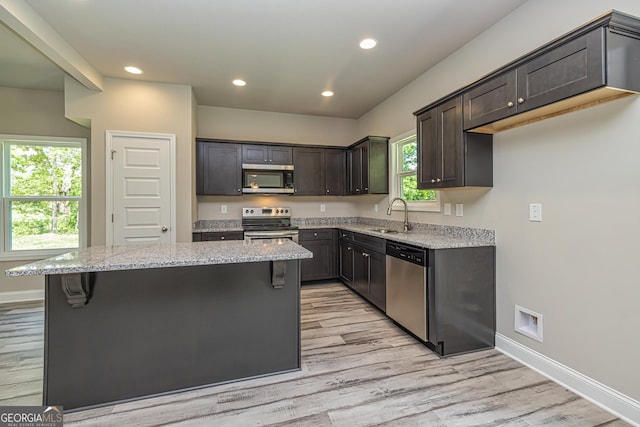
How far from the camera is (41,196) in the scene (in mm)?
3945

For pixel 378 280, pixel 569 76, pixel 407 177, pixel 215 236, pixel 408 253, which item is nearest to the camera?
pixel 569 76

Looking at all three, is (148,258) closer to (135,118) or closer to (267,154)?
(135,118)

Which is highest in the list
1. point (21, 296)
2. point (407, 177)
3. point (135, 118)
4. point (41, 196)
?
point (135, 118)

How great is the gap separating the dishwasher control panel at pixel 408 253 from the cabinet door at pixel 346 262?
1.16 m

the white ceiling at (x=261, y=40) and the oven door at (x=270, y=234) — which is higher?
the white ceiling at (x=261, y=40)

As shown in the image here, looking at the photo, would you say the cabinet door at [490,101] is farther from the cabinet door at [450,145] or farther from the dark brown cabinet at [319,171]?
the dark brown cabinet at [319,171]

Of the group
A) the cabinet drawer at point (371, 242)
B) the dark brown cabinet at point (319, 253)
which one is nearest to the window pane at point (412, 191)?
the cabinet drawer at point (371, 242)

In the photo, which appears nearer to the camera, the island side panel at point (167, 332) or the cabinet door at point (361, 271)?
the island side panel at point (167, 332)

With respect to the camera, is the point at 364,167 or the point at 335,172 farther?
the point at 335,172

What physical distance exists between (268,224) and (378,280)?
2.03 m

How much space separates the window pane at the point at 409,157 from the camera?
3.70 m

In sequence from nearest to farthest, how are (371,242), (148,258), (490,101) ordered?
(148,258) → (490,101) → (371,242)

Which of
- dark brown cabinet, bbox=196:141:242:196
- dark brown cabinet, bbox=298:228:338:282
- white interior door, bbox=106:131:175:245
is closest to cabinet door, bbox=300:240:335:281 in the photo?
dark brown cabinet, bbox=298:228:338:282

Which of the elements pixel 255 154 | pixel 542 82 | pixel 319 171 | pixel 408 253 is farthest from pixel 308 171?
pixel 542 82
